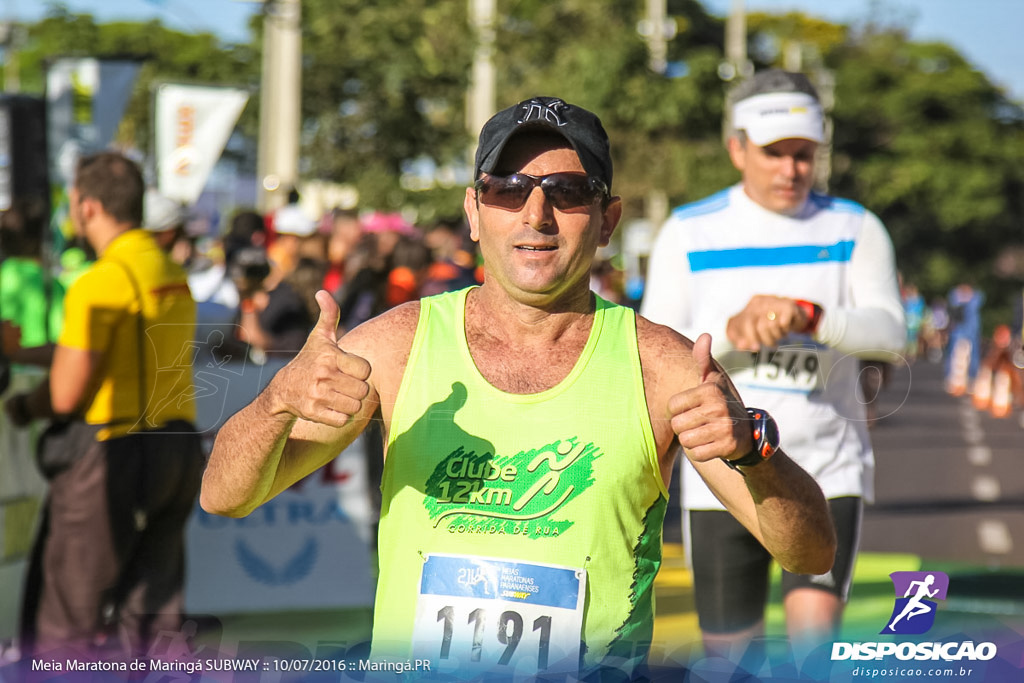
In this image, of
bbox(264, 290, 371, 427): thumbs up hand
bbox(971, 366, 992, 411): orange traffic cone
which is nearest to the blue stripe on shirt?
bbox(264, 290, 371, 427): thumbs up hand

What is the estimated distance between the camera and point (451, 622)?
2.53 metres

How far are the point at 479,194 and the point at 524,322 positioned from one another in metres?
0.25

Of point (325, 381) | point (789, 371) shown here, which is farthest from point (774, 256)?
point (325, 381)

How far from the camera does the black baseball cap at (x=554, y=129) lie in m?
2.55

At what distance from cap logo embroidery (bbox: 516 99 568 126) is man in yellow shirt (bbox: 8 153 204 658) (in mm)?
2290

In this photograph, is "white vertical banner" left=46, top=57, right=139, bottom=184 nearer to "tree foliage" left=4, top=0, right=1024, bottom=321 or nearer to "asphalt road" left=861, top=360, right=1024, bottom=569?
"tree foliage" left=4, top=0, right=1024, bottom=321

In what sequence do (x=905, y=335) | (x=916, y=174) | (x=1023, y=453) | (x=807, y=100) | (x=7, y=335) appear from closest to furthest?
(x=905, y=335), (x=807, y=100), (x=7, y=335), (x=1023, y=453), (x=916, y=174)

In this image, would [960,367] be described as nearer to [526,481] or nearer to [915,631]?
[915,631]

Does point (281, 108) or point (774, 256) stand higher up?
point (281, 108)

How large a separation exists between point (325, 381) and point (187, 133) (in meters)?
9.00

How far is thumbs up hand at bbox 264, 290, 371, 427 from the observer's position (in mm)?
2271

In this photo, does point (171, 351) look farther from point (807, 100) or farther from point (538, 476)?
point (807, 100)

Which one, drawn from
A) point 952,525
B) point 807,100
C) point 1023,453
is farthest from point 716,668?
point 1023,453

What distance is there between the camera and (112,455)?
4988 millimetres
